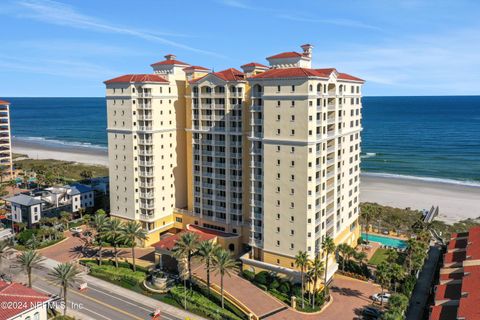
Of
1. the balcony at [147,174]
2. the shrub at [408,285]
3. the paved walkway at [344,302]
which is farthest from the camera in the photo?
the balcony at [147,174]

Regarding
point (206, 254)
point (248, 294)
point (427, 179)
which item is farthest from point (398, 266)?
point (427, 179)

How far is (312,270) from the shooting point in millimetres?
55031

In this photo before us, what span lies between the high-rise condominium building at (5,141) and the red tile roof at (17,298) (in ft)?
281

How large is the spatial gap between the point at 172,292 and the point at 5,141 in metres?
92.0

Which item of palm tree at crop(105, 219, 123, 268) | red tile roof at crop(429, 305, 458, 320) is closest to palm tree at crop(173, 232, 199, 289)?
palm tree at crop(105, 219, 123, 268)

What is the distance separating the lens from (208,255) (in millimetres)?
55500

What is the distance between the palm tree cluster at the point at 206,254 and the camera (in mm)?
54781

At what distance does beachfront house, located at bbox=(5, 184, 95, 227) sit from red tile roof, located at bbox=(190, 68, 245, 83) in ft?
124

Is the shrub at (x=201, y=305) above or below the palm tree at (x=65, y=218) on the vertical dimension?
below

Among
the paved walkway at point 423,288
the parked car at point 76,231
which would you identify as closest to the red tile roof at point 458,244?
the paved walkway at point 423,288

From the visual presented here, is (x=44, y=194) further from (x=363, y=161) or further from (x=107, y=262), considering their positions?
(x=363, y=161)

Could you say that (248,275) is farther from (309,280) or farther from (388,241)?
(388,241)

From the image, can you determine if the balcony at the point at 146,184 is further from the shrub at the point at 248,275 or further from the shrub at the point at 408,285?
the shrub at the point at 408,285

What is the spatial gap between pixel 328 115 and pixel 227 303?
3175 cm
